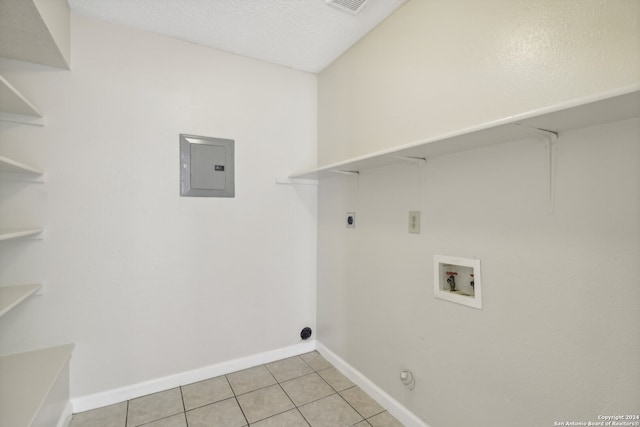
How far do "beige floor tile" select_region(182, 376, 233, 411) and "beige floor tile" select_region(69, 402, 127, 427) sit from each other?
0.35 meters

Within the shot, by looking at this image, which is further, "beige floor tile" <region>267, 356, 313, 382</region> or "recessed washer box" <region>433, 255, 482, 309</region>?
"beige floor tile" <region>267, 356, 313, 382</region>

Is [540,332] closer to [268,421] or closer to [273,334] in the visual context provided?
[268,421]

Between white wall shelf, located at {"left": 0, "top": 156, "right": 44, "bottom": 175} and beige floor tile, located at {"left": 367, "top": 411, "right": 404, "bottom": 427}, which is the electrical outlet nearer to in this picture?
beige floor tile, located at {"left": 367, "top": 411, "right": 404, "bottom": 427}

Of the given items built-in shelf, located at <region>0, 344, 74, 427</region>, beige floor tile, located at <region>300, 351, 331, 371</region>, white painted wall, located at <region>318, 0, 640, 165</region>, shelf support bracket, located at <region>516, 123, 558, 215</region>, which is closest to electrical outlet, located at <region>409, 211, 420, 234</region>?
white painted wall, located at <region>318, 0, 640, 165</region>

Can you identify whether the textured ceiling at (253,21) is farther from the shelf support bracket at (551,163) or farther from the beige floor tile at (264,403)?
the beige floor tile at (264,403)

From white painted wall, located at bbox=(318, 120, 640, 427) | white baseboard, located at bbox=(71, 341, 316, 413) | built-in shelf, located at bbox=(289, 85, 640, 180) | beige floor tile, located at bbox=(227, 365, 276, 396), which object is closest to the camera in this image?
built-in shelf, located at bbox=(289, 85, 640, 180)

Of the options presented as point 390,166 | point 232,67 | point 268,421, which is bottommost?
point 268,421

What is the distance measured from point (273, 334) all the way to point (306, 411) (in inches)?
28.1

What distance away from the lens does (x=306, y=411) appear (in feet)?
5.87

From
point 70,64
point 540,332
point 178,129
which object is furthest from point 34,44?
point 540,332

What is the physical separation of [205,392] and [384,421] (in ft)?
3.94

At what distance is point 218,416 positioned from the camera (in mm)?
1748

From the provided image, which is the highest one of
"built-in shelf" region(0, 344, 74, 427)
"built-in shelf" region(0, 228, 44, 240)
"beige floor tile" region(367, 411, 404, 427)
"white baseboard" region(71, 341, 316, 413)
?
"built-in shelf" region(0, 228, 44, 240)

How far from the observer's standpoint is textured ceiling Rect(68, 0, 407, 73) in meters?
1.69
